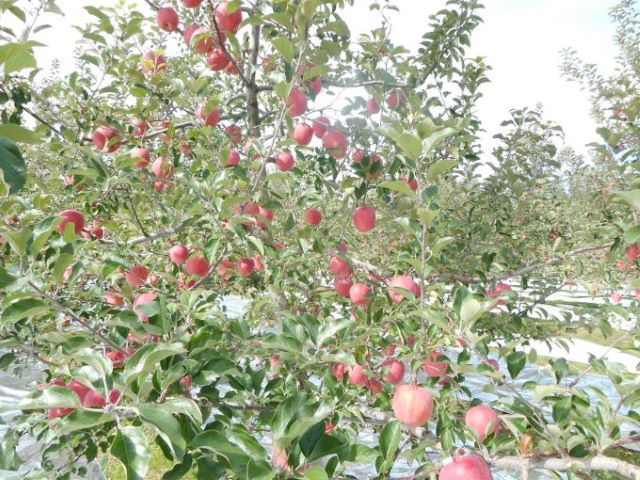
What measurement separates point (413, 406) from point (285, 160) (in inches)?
57.3

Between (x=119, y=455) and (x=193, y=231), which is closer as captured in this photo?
(x=119, y=455)

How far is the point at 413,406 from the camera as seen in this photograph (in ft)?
4.59

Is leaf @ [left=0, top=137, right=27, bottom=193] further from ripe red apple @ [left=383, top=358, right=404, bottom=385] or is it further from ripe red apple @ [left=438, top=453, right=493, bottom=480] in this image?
ripe red apple @ [left=383, top=358, right=404, bottom=385]

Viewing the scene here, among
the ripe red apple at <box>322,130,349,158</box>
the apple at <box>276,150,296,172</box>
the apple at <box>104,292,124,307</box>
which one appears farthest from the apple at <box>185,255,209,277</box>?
the ripe red apple at <box>322,130,349,158</box>

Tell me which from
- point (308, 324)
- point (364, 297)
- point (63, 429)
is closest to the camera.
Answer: point (63, 429)

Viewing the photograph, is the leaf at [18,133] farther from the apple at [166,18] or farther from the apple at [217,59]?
the apple at [166,18]

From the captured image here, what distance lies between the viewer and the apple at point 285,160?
7.86 ft

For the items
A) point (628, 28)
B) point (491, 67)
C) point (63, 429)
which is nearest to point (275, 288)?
point (63, 429)

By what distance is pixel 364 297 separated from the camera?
81.4 inches

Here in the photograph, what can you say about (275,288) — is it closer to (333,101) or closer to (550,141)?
(333,101)

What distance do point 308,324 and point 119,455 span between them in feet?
2.22

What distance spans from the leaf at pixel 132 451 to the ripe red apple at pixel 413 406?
83 cm

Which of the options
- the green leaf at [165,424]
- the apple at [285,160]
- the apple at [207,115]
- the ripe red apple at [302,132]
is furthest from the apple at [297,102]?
the green leaf at [165,424]

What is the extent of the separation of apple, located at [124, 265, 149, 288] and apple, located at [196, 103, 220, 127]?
2.66 feet
